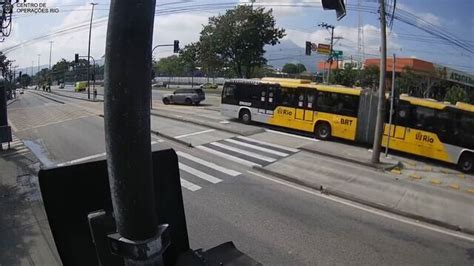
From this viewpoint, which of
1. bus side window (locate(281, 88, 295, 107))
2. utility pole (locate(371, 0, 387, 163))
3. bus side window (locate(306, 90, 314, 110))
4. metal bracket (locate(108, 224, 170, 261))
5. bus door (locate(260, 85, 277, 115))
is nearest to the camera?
metal bracket (locate(108, 224, 170, 261))

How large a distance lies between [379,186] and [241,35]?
3714 centimetres

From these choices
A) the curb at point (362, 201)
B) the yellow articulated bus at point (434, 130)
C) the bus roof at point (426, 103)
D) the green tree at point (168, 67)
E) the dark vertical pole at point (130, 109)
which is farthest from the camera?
the green tree at point (168, 67)

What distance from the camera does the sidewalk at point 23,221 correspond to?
716 centimetres

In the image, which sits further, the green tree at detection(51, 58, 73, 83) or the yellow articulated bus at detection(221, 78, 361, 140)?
the green tree at detection(51, 58, 73, 83)

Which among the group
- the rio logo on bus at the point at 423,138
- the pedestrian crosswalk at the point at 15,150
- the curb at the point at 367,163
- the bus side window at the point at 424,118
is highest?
the bus side window at the point at 424,118

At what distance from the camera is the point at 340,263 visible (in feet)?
24.2

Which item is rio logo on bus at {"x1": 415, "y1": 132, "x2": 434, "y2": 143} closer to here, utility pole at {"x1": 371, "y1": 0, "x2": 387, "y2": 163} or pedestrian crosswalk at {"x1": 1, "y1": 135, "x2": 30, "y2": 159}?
utility pole at {"x1": 371, "y1": 0, "x2": 387, "y2": 163}

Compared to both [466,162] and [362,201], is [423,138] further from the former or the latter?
[362,201]

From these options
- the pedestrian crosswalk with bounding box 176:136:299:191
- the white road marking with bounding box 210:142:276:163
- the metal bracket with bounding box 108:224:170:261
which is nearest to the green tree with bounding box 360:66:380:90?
the pedestrian crosswalk with bounding box 176:136:299:191

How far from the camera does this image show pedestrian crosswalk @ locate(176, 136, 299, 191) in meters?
13.2

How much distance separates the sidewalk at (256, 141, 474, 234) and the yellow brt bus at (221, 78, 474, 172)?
1.27m

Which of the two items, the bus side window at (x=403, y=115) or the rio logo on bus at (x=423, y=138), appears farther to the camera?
the bus side window at (x=403, y=115)

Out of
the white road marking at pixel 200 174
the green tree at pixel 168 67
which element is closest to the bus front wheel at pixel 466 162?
the white road marking at pixel 200 174

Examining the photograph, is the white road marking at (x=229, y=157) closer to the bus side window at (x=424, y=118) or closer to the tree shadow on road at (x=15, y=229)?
the tree shadow on road at (x=15, y=229)
